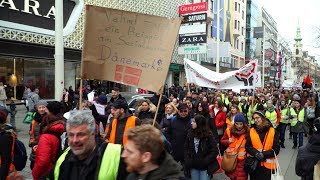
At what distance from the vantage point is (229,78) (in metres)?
11.1

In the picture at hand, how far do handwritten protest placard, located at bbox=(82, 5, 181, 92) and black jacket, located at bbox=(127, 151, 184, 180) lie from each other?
2496 millimetres

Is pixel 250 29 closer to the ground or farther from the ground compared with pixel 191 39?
farther from the ground

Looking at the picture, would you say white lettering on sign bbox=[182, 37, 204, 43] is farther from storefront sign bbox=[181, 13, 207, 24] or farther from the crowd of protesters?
the crowd of protesters

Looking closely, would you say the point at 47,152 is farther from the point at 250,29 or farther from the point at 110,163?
the point at 250,29

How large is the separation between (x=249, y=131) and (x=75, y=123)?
3.42m

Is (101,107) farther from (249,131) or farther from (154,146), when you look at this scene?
(154,146)

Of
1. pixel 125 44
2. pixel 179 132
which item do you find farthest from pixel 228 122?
pixel 125 44

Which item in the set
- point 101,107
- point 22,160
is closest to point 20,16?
point 101,107

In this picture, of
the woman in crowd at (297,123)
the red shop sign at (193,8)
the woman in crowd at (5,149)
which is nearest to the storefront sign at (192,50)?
the red shop sign at (193,8)

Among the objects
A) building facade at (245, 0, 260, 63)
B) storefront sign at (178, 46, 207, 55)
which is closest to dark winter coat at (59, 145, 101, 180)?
storefront sign at (178, 46, 207, 55)

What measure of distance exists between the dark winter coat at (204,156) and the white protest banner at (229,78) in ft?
17.8

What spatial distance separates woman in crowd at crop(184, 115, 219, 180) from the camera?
5832 millimetres

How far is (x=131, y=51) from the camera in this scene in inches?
199

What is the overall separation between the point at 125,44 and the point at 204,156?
2.06 meters
